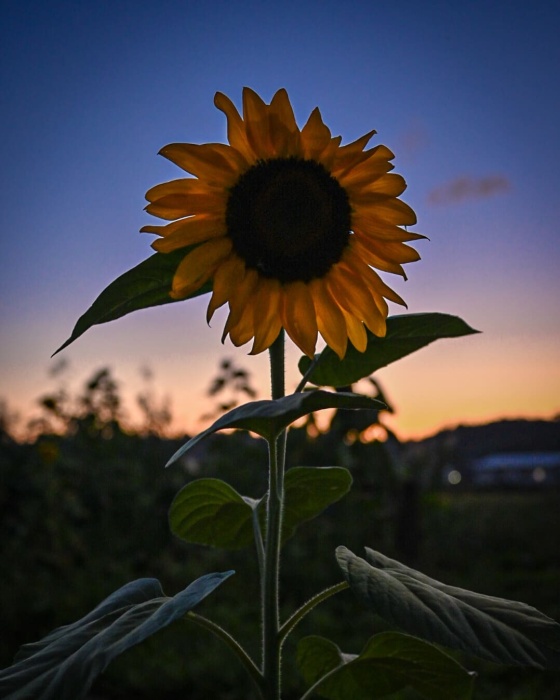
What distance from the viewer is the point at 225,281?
942mm

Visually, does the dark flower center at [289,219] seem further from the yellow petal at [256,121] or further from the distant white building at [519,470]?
the distant white building at [519,470]

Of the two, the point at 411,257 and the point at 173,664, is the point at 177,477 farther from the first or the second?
the point at 411,257

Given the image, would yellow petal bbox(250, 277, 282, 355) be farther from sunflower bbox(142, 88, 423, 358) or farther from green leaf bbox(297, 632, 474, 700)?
green leaf bbox(297, 632, 474, 700)

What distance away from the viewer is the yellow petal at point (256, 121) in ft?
3.01

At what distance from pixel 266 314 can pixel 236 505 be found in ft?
1.04

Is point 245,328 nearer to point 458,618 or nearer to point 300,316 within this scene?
point 300,316

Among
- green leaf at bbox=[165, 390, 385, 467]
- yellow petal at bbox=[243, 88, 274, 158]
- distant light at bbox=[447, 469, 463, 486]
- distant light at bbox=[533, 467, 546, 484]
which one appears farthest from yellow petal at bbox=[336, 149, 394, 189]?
distant light at bbox=[533, 467, 546, 484]

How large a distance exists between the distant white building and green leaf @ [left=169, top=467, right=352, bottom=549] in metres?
10.2

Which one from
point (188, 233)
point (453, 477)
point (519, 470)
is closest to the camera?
point (188, 233)

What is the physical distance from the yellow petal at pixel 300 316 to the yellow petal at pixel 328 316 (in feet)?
0.03

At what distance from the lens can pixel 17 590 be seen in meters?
3.74

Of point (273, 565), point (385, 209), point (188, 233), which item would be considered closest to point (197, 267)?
point (188, 233)

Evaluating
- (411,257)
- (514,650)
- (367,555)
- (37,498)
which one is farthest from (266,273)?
(37,498)

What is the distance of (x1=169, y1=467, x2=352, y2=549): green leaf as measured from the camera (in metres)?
1.07
